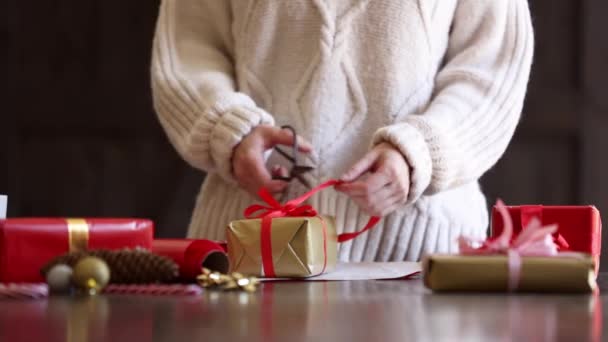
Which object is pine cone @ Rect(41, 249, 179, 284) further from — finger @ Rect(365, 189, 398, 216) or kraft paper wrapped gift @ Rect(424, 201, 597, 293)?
finger @ Rect(365, 189, 398, 216)

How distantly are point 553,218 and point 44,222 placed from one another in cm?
49

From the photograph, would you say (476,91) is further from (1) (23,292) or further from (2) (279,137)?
(1) (23,292)

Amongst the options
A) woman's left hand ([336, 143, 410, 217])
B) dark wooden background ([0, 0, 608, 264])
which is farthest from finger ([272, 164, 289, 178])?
dark wooden background ([0, 0, 608, 264])

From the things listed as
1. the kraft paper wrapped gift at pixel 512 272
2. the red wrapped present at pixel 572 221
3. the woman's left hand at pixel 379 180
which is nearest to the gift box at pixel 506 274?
the kraft paper wrapped gift at pixel 512 272

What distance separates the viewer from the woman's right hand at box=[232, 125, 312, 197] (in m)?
1.10

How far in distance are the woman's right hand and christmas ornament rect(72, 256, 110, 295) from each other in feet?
1.54

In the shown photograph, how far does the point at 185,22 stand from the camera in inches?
52.6

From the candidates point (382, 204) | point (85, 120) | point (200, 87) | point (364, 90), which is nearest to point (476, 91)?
point (364, 90)

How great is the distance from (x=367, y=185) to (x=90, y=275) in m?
0.45

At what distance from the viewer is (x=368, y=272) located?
0.91m

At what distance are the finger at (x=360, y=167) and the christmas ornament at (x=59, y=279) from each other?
0.42m

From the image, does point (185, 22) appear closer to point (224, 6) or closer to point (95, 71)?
point (224, 6)

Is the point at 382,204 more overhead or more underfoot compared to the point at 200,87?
more underfoot

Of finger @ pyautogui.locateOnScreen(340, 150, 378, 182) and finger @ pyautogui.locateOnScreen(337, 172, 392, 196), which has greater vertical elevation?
finger @ pyautogui.locateOnScreen(340, 150, 378, 182)
